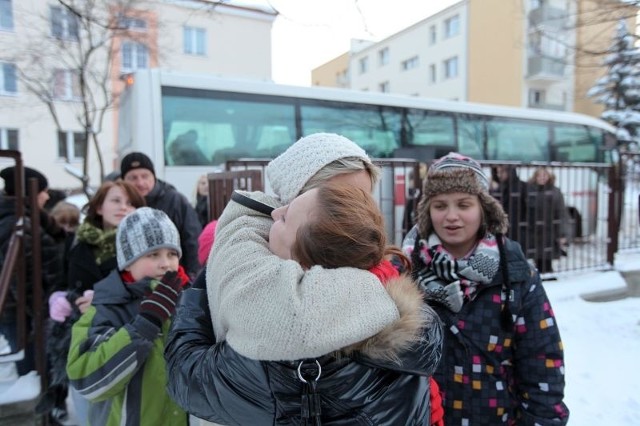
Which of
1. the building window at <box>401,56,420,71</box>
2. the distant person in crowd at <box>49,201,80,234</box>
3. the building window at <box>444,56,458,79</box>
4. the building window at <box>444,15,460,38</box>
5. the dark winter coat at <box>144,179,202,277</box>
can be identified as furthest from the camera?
the building window at <box>401,56,420,71</box>

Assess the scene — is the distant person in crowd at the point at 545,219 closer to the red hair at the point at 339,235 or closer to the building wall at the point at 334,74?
the red hair at the point at 339,235

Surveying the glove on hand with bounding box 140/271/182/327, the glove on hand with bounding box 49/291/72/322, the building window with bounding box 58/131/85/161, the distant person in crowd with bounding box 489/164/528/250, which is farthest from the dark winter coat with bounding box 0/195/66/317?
the building window with bounding box 58/131/85/161

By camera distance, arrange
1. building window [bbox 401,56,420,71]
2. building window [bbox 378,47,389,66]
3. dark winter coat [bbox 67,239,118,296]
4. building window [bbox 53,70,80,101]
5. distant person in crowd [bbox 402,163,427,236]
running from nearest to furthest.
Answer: dark winter coat [bbox 67,239,118,296] < distant person in crowd [bbox 402,163,427,236] < building window [bbox 53,70,80,101] < building window [bbox 401,56,420,71] < building window [bbox 378,47,389,66]

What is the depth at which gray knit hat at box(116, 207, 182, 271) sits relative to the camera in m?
2.02

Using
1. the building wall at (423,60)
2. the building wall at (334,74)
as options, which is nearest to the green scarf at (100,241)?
the building wall at (423,60)

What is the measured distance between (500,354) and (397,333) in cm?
103

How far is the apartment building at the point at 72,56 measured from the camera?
10.5 meters

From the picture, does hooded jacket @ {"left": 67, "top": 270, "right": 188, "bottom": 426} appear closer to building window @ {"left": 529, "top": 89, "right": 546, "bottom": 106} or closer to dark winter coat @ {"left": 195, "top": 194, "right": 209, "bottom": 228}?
dark winter coat @ {"left": 195, "top": 194, "right": 209, "bottom": 228}

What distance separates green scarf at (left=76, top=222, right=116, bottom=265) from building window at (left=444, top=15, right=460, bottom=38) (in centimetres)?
3090

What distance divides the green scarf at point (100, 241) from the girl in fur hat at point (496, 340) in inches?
69.8

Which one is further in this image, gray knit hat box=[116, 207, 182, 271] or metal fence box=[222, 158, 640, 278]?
metal fence box=[222, 158, 640, 278]

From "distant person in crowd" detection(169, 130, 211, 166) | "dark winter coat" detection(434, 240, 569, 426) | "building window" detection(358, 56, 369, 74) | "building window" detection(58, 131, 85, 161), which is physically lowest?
"dark winter coat" detection(434, 240, 569, 426)

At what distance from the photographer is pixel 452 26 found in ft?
97.2

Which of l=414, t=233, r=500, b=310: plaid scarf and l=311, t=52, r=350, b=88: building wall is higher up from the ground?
l=311, t=52, r=350, b=88: building wall
